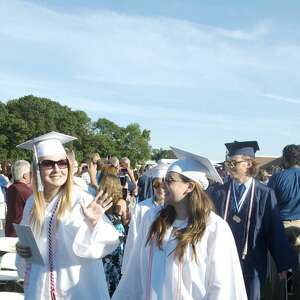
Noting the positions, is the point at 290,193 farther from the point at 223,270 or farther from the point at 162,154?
the point at 162,154

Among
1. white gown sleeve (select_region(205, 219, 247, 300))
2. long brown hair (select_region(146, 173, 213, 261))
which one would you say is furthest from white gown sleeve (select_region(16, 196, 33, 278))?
white gown sleeve (select_region(205, 219, 247, 300))

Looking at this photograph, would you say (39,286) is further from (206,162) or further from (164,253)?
(206,162)

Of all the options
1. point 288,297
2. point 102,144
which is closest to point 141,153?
point 102,144

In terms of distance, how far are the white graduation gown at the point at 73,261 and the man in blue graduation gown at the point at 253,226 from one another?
2.04 metres

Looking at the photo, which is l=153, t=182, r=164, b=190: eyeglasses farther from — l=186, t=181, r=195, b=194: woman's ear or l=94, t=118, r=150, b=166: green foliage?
l=94, t=118, r=150, b=166: green foliage

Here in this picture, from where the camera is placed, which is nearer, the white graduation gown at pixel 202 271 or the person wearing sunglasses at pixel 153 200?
the white graduation gown at pixel 202 271

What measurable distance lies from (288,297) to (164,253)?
464 centimetres

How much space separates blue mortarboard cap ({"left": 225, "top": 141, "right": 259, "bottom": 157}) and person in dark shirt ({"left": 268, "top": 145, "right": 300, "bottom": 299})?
1.35 metres

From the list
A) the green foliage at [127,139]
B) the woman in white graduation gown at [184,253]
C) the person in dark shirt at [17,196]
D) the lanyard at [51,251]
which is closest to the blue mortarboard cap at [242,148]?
the woman in white graduation gown at [184,253]

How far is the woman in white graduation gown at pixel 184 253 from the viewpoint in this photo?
3326mm

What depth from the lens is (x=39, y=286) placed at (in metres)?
3.50

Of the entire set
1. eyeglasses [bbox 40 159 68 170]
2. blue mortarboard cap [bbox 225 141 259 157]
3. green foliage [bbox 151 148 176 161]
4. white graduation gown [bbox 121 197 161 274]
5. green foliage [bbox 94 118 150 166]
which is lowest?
white graduation gown [bbox 121 197 161 274]

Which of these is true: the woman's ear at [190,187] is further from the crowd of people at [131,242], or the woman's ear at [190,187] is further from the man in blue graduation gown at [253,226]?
the man in blue graduation gown at [253,226]

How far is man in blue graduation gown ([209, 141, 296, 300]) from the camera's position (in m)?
5.27
